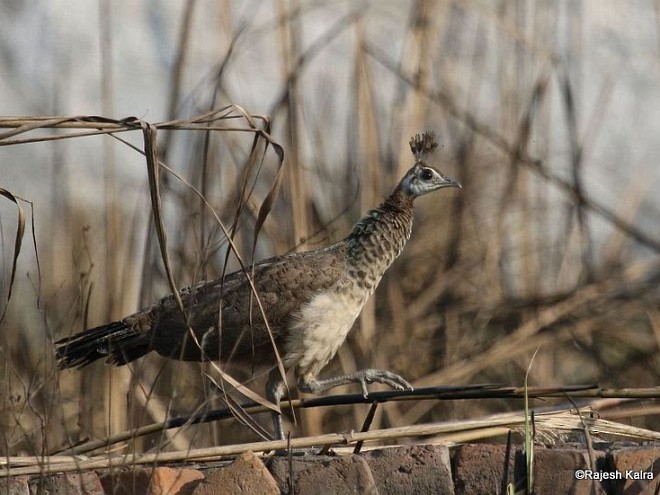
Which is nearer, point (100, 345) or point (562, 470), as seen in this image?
point (562, 470)

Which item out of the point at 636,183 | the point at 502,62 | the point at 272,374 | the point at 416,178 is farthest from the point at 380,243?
the point at 636,183

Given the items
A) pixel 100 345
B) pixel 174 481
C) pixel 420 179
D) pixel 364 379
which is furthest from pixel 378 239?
pixel 174 481

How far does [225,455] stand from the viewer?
9.07 ft

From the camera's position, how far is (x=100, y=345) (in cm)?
345

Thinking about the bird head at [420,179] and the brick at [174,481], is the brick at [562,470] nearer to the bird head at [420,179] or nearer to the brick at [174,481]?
the brick at [174,481]

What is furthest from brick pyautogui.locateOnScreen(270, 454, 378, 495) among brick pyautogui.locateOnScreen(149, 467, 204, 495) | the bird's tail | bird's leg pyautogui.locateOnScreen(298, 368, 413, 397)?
the bird's tail

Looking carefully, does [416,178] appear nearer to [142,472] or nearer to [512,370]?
[142,472]

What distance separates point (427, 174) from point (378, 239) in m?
0.31

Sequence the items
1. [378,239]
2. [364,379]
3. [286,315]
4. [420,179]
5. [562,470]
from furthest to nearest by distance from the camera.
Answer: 1. [420,179]
2. [378,239]
3. [286,315]
4. [364,379]
5. [562,470]

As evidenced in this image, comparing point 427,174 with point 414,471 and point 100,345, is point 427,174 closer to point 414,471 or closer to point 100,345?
point 100,345

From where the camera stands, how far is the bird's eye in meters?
4.04

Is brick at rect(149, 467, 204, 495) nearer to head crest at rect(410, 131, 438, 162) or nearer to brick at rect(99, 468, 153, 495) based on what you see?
brick at rect(99, 468, 153, 495)

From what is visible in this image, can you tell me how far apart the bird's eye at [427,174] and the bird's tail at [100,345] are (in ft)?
3.68

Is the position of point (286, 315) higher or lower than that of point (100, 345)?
higher
